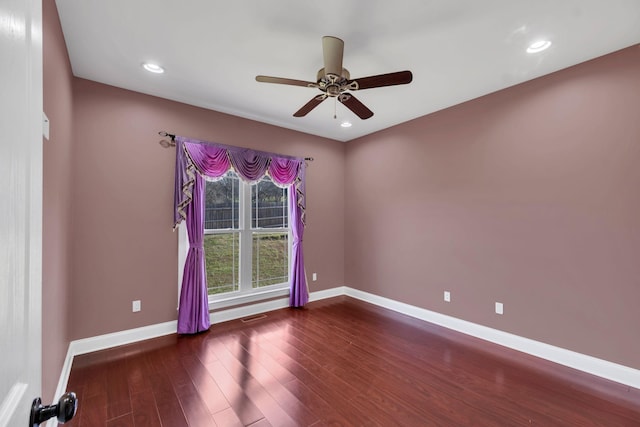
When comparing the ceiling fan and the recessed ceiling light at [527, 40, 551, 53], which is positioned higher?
the recessed ceiling light at [527, 40, 551, 53]

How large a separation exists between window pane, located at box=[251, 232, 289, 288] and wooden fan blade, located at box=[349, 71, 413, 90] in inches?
105

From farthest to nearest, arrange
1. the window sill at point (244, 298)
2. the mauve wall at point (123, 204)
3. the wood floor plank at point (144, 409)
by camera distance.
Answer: the window sill at point (244, 298), the mauve wall at point (123, 204), the wood floor plank at point (144, 409)

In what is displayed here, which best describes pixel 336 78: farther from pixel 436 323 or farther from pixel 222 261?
pixel 436 323

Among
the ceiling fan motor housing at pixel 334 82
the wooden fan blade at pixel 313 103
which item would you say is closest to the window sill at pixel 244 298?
the wooden fan blade at pixel 313 103

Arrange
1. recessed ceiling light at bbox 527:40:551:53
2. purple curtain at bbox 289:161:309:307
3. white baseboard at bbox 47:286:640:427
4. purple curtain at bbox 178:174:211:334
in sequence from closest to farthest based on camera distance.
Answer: recessed ceiling light at bbox 527:40:551:53 < white baseboard at bbox 47:286:640:427 < purple curtain at bbox 178:174:211:334 < purple curtain at bbox 289:161:309:307

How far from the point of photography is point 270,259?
4.29m

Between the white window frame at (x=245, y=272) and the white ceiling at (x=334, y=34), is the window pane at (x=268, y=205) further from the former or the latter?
the white ceiling at (x=334, y=34)

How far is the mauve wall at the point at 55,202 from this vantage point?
171 centimetres

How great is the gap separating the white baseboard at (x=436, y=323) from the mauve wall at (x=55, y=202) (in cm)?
30

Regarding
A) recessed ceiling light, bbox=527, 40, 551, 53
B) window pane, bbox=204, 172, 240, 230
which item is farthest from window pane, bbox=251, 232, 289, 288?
recessed ceiling light, bbox=527, 40, 551, 53

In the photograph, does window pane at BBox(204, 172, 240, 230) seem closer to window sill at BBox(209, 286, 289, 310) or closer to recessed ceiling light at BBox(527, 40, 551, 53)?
window sill at BBox(209, 286, 289, 310)

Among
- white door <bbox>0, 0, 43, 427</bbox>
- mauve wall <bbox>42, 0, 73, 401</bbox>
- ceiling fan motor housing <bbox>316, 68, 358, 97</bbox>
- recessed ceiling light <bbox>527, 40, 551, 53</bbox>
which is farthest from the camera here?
recessed ceiling light <bbox>527, 40, 551, 53</bbox>

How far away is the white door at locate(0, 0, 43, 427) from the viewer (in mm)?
500

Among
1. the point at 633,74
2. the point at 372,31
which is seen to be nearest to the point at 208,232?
the point at 372,31
